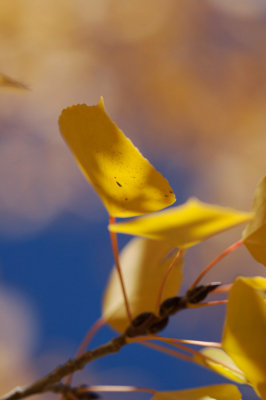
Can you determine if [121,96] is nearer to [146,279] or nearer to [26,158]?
[26,158]

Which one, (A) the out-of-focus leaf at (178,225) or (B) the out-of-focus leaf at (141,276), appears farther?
(B) the out-of-focus leaf at (141,276)

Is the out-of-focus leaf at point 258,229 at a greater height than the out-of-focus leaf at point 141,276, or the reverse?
the out-of-focus leaf at point 258,229

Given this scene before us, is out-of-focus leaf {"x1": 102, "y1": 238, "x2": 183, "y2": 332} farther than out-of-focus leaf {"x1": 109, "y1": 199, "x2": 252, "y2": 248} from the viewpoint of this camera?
Yes

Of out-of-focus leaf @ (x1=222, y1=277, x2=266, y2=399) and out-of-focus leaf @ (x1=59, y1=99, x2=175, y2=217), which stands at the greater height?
out-of-focus leaf @ (x1=59, y1=99, x2=175, y2=217)

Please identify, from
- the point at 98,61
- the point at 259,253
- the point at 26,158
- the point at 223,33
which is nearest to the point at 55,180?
the point at 26,158

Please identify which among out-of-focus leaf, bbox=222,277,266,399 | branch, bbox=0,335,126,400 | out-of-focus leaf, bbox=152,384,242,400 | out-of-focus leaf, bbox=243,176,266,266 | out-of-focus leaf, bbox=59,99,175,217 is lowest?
out-of-focus leaf, bbox=152,384,242,400
